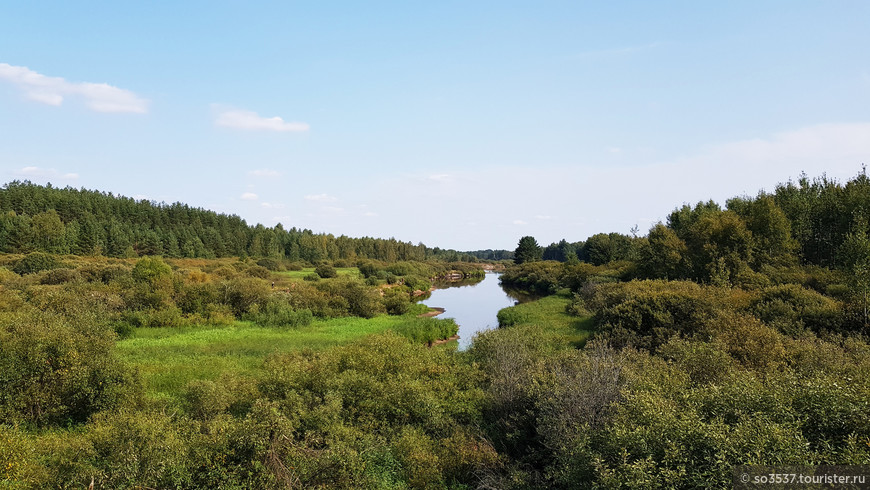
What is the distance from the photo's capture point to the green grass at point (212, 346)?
21.6 metres

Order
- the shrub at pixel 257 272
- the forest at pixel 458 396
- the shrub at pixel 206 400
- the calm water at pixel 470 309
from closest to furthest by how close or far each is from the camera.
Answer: the forest at pixel 458 396, the shrub at pixel 206 400, the calm water at pixel 470 309, the shrub at pixel 257 272

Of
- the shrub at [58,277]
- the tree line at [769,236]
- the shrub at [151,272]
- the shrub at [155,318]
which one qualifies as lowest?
the shrub at [155,318]

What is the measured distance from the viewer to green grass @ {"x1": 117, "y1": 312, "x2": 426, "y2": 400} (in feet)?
70.9

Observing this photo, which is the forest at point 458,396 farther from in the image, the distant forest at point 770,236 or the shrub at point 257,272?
the shrub at point 257,272

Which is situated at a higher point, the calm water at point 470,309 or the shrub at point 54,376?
the shrub at point 54,376

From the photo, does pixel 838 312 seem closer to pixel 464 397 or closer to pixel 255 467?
pixel 464 397

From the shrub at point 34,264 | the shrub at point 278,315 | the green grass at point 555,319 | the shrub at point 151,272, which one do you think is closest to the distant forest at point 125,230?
the shrub at point 34,264

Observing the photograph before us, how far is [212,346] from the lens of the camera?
1153 inches

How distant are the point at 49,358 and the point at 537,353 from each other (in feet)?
62.5

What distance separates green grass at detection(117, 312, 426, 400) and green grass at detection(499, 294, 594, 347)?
12.1 m

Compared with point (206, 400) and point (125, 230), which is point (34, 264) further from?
point (206, 400)

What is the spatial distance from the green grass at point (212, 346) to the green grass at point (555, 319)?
12.1m

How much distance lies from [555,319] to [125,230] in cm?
9627

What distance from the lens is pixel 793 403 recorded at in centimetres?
934
